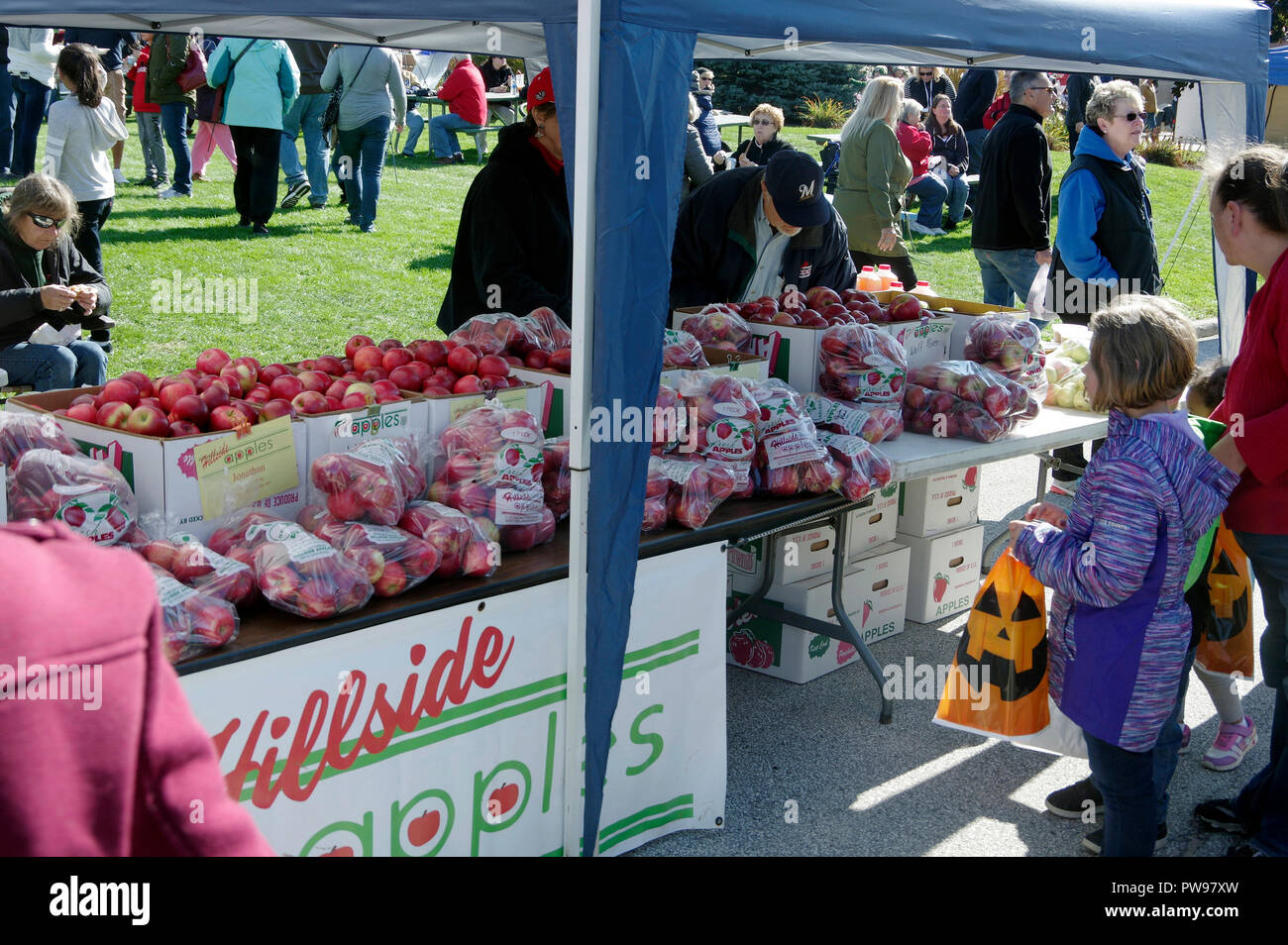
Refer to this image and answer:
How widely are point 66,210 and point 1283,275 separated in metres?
4.87

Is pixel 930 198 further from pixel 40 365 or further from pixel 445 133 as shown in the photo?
pixel 40 365

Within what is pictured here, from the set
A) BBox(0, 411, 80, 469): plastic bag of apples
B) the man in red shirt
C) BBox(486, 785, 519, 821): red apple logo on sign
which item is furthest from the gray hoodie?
the man in red shirt

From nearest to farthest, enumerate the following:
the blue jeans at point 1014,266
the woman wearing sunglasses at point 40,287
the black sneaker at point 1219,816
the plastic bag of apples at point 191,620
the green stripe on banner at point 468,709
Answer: the plastic bag of apples at point 191,620
the green stripe on banner at point 468,709
the black sneaker at point 1219,816
the woman wearing sunglasses at point 40,287
the blue jeans at point 1014,266

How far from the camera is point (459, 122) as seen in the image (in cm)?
1623

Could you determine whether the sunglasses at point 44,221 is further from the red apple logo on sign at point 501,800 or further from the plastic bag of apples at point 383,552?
the red apple logo on sign at point 501,800

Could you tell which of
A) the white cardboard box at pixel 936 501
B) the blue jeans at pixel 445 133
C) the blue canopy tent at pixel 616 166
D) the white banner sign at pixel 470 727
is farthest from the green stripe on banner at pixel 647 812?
the blue jeans at pixel 445 133

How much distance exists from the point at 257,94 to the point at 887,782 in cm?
879

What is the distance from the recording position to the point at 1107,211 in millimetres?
5543

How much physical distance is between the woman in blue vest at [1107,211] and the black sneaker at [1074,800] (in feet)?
8.26

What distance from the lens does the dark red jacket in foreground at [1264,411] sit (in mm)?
3078

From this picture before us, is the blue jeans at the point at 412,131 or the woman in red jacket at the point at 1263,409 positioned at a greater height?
the blue jeans at the point at 412,131

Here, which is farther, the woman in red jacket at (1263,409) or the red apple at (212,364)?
the red apple at (212,364)

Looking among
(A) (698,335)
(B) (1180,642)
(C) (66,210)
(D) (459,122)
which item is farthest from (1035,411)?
(D) (459,122)
